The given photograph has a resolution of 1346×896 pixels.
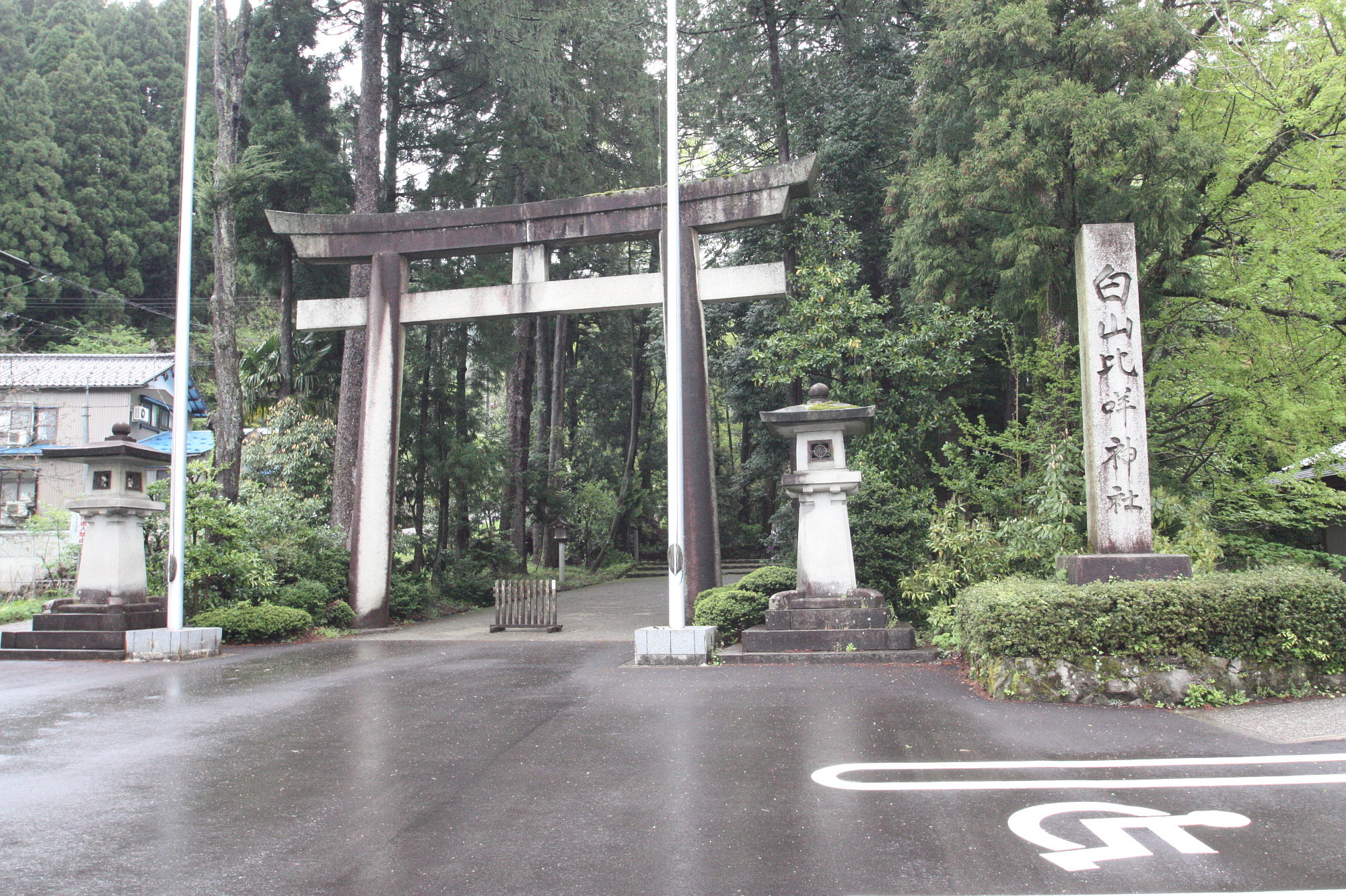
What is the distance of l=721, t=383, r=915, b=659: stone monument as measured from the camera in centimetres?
916

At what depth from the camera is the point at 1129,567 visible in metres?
7.66

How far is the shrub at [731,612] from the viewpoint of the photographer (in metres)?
10.1

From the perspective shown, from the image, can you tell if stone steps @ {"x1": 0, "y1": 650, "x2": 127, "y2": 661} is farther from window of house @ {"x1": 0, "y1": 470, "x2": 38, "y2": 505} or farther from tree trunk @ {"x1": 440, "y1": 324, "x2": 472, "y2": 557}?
window of house @ {"x1": 0, "y1": 470, "x2": 38, "y2": 505}

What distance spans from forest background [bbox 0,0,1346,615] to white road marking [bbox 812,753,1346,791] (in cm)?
432

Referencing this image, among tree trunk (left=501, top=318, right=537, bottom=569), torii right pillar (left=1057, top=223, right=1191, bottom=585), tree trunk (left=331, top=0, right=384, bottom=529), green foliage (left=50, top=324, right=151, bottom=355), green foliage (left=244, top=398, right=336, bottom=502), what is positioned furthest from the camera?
green foliage (left=50, top=324, right=151, bottom=355)

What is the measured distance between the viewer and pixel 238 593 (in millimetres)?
12086

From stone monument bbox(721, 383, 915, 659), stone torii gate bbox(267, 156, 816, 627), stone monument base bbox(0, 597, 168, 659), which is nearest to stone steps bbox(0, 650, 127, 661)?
stone monument base bbox(0, 597, 168, 659)

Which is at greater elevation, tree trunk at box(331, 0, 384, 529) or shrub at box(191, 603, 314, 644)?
tree trunk at box(331, 0, 384, 529)

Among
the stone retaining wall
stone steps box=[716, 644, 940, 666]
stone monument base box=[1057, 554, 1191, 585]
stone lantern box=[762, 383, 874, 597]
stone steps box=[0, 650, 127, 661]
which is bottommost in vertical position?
stone steps box=[0, 650, 127, 661]

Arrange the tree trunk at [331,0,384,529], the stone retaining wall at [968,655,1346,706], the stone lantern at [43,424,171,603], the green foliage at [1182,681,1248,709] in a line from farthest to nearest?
the tree trunk at [331,0,384,529]
the stone lantern at [43,424,171,603]
the stone retaining wall at [968,655,1346,706]
the green foliage at [1182,681,1248,709]

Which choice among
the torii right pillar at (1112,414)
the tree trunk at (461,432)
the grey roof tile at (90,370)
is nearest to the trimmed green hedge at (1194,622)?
the torii right pillar at (1112,414)

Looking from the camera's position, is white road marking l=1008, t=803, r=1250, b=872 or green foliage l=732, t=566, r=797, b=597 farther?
green foliage l=732, t=566, r=797, b=597

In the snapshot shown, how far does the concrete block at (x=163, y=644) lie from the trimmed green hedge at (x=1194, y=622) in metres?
9.18

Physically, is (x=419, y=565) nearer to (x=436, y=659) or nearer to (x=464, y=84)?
(x=436, y=659)
